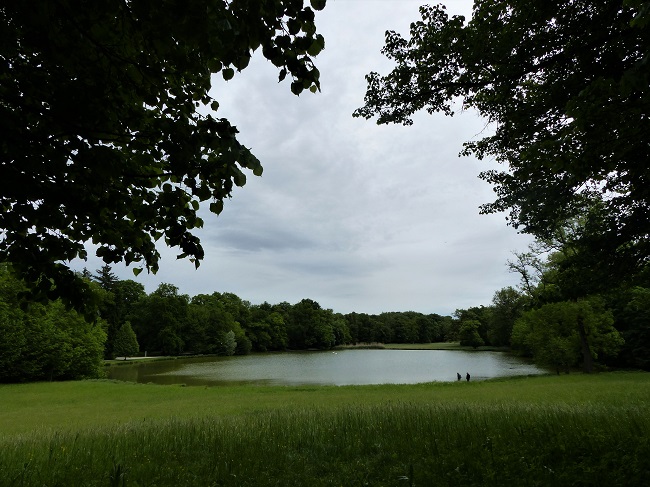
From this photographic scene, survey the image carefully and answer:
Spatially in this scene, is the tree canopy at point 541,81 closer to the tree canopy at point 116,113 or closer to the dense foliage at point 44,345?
the tree canopy at point 116,113

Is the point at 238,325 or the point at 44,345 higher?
the point at 238,325

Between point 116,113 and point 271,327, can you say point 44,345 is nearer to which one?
point 116,113

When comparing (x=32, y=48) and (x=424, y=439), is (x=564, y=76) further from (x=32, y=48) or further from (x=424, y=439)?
(x=32, y=48)

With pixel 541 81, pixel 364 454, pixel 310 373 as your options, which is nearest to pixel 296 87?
pixel 364 454

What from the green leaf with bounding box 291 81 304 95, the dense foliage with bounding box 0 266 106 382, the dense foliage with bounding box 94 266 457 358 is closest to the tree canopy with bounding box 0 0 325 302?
the green leaf with bounding box 291 81 304 95

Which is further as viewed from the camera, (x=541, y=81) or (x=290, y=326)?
(x=290, y=326)

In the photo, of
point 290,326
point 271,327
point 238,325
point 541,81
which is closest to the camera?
point 541,81

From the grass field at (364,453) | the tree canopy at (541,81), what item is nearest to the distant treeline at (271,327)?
the grass field at (364,453)

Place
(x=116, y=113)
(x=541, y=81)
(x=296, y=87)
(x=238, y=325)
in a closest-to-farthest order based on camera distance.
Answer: (x=296, y=87)
(x=116, y=113)
(x=541, y=81)
(x=238, y=325)

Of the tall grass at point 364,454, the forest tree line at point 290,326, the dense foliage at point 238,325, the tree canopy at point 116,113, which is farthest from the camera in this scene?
the dense foliage at point 238,325

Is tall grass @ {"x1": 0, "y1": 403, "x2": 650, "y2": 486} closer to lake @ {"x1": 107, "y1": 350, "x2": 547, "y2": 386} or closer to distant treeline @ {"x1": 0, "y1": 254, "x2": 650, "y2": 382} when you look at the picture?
distant treeline @ {"x1": 0, "y1": 254, "x2": 650, "y2": 382}

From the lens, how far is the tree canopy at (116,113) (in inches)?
94.6

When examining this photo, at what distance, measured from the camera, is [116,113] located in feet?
11.2

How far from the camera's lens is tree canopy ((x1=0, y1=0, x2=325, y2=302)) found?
240 cm
